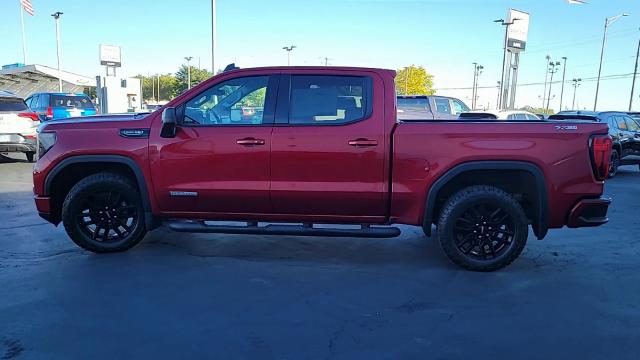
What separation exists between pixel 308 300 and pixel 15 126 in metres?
10.3

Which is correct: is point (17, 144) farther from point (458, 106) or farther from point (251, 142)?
point (458, 106)

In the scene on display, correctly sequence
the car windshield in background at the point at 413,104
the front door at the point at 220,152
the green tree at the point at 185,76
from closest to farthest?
1. the front door at the point at 220,152
2. the car windshield in background at the point at 413,104
3. the green tree at the point at 185,76

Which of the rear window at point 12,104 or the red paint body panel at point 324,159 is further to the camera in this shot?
the rear window at point 12,104

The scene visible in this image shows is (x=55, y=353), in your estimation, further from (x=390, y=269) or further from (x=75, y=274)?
(x=390, y=269)

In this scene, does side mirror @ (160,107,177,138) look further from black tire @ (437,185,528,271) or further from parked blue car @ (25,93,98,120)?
parked blue car @ (25,93,98,120)

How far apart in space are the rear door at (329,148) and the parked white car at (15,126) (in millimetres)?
9282

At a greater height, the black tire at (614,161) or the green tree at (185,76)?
the green tree at (185,76)

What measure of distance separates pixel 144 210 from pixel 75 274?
2.87 ft

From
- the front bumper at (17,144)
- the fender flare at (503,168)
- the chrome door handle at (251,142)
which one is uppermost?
the chrome door handle at (251,142)

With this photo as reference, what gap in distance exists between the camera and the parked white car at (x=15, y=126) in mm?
11289

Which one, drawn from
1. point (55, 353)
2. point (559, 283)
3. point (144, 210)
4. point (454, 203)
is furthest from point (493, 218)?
point (55, 353)

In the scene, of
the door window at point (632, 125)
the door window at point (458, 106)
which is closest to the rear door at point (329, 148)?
the door window at point (632, 125)

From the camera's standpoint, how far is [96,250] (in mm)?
5180

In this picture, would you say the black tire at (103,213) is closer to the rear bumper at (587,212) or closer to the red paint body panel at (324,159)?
the red paint body panel at (324,159)
